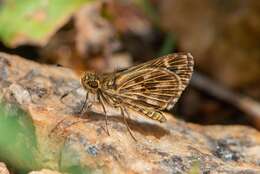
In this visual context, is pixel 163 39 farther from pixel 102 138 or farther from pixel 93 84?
pixel 102 138

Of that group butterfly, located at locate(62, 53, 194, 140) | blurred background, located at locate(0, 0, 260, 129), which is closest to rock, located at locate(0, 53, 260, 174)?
butterfly, located at locate(62, 53, 194, 140)

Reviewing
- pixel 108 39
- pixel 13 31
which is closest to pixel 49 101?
pixel 13 31

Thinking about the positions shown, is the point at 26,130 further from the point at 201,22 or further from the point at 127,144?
the point at 201,22

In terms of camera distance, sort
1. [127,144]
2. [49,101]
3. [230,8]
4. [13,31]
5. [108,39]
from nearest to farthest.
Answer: [127,144]
[49,101]
[13,31]
[108,39]
[230,8]

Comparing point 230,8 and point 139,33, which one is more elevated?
point 230,8

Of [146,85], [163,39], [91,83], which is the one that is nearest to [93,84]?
[91,83]

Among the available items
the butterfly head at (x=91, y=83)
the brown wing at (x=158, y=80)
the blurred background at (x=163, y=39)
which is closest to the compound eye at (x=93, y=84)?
the butterfly head at (x=91, y=83)
